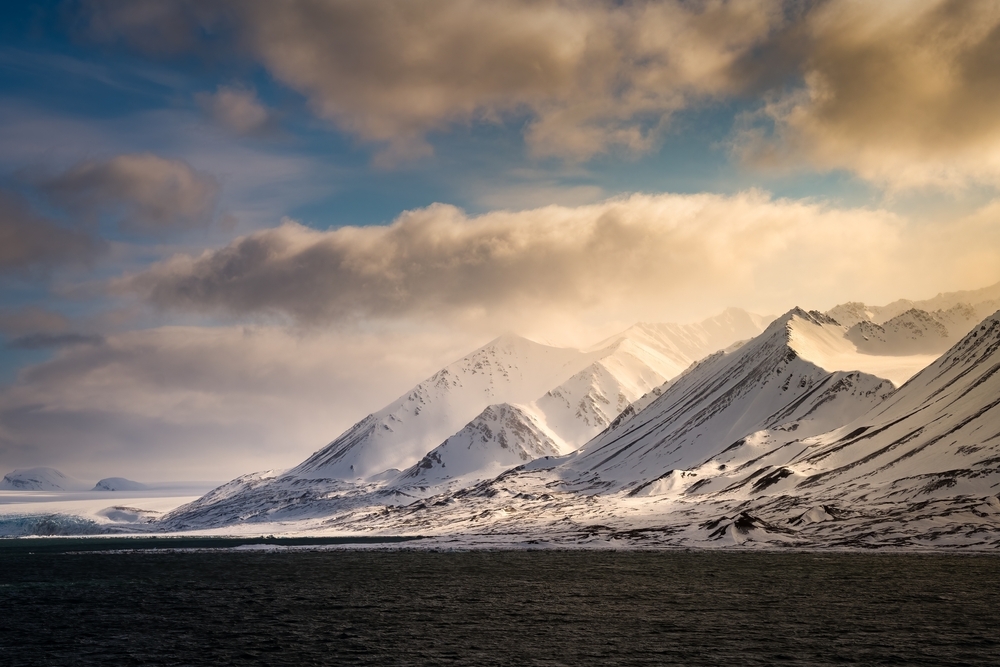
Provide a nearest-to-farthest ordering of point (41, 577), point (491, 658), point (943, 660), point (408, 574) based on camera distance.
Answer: point (943, 660), point (491, 658), point (408, 574), point (41, 577)

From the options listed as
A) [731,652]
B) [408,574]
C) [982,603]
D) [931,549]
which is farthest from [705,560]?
[731,652]

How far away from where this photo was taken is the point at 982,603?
101812mm

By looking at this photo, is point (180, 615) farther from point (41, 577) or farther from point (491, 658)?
point (41, 577)

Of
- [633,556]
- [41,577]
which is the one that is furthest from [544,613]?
[41,577]

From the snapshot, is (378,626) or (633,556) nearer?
(378,626)

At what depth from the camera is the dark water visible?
261 feet

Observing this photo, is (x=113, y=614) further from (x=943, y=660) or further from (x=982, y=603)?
(x=982, y=603)

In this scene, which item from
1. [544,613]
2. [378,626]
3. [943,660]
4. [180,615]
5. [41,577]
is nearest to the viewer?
[943,660]

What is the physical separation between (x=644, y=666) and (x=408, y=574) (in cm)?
10130

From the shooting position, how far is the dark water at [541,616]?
79625mm

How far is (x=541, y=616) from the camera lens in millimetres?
104688

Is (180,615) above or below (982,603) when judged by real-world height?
above

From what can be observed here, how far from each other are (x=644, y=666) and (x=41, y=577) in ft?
548

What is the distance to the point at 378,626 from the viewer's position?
3915 inches
